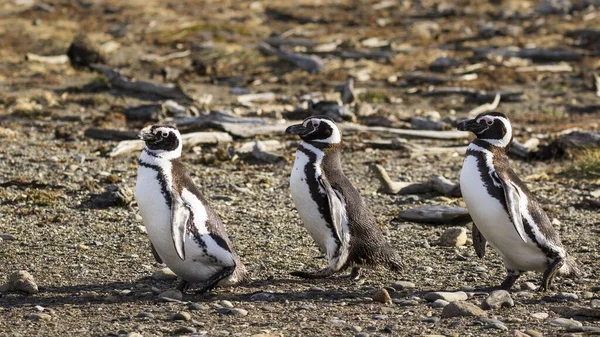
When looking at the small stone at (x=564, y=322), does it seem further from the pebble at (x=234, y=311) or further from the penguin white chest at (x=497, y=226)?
the pebble at (x=234, y=311)

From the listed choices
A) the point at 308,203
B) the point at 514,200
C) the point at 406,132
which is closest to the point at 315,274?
the point at 308,203

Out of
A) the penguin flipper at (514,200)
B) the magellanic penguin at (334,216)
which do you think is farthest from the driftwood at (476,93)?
the penguin flipper at (514,200)

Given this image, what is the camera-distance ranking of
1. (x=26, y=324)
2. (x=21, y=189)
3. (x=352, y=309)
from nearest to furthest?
(x=26, y=324), (x=352, y=309), (x=21, y=189)

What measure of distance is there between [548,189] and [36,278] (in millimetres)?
6212

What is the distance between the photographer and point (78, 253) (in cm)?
802

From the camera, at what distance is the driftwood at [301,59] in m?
21.4

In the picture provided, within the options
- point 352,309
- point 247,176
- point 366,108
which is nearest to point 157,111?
point 366,108

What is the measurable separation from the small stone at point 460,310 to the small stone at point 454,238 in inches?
88.6

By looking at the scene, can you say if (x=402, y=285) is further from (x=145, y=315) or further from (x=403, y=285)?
(x=145, y=315)

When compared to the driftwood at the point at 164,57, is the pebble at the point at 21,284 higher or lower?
higher

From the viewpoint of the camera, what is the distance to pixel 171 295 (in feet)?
22.2

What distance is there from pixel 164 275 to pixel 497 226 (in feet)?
7.77

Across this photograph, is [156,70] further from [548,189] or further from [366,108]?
[548,189]

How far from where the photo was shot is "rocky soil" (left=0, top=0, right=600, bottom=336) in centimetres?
638
